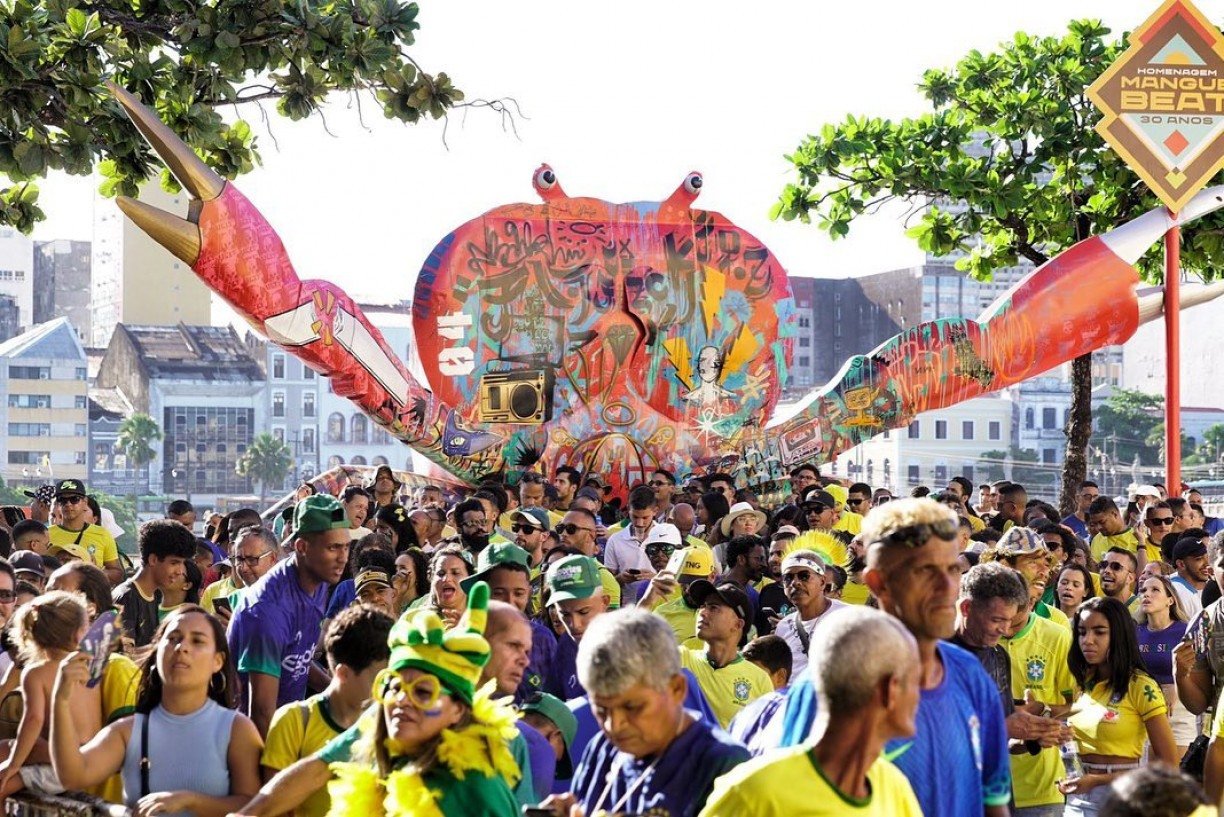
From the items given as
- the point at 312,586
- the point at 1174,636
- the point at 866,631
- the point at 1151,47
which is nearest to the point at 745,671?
the point at 312,586

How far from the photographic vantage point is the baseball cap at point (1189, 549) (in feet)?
31.9

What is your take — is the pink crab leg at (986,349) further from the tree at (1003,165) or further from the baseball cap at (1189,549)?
the baseball cap at (1189,549)

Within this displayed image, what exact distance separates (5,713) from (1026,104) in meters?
14.1

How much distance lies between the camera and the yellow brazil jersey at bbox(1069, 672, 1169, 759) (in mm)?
7004

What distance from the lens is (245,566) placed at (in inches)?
369

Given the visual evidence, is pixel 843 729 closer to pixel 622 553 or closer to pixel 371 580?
pixel 371 580

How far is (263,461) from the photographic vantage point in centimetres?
9706

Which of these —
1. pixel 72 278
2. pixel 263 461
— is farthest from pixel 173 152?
pixel 72 278

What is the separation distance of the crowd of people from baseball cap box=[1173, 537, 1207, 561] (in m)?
0.02

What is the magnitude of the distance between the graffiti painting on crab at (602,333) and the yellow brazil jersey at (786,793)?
14.1 m

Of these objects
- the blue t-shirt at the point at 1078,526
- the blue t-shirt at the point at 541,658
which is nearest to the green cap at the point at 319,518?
the blue t-shirt at the point at 541,658

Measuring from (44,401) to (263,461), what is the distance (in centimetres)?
1215

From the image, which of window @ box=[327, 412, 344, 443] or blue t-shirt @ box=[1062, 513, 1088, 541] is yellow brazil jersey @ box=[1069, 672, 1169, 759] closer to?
blue t-shirt @ box=[1062, 513, 1088, 541]

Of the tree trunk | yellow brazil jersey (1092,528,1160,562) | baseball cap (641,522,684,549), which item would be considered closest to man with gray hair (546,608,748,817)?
baseball cap (641,522,684,549)
